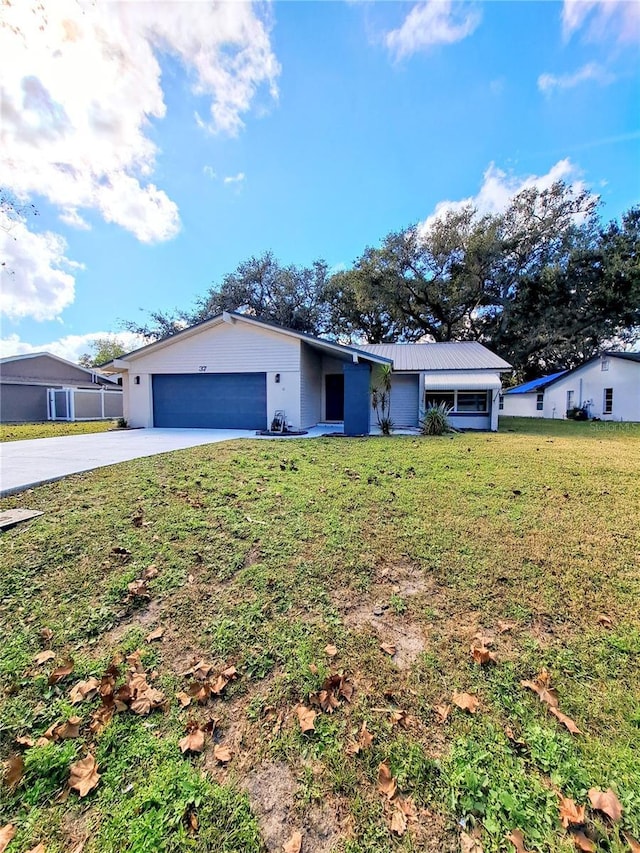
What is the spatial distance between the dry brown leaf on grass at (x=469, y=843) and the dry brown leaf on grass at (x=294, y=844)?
2.02ft

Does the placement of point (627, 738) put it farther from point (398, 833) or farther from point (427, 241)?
point (427, 241)

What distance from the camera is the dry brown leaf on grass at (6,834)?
1401 millimetres

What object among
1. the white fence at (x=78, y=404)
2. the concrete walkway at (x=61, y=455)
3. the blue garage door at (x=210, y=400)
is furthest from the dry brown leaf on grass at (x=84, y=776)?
the white fence at (x=78, y=404)

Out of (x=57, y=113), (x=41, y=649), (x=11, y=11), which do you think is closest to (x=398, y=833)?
(x=41, y=649)

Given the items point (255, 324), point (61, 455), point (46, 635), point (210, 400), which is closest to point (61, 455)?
point (61, 455)

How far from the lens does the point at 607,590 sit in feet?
9.57

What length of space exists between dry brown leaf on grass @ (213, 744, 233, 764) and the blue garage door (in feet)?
41.7

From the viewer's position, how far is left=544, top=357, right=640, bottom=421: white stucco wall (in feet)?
63.5

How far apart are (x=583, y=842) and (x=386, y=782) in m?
0.75

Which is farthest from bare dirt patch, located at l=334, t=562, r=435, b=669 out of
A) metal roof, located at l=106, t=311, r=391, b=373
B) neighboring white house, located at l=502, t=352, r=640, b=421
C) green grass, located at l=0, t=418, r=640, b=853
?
neighboring white house, located at l=502, t=352, r=640, b=421

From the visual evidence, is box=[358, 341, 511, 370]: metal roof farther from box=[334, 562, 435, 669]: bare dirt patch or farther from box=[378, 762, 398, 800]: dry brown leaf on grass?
box=[378, 762, 398, 800]: dry brown leaf on grass

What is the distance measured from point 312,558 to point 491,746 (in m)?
1.90

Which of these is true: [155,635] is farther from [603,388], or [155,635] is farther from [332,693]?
[603,388]

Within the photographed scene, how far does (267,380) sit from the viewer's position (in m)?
14.1
